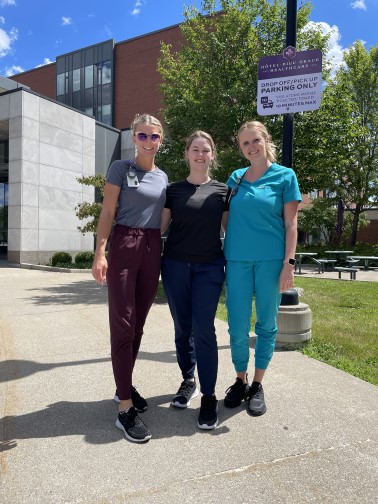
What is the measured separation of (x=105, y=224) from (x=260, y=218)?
109 cm

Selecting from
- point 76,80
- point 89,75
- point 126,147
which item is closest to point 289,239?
point 126,147

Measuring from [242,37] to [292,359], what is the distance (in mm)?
8593

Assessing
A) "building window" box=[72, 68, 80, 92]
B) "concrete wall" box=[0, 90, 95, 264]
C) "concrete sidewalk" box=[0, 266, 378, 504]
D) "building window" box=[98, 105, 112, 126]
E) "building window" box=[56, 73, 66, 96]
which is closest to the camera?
"concrete sidewalk" box=[0, 266, 378, 504]

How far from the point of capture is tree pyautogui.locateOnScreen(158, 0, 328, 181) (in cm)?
945

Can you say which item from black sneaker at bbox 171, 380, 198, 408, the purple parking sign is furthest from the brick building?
black sneaker at bbox 171, 380, 198, 408

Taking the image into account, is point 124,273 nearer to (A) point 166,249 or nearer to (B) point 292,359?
(A) point 166,249

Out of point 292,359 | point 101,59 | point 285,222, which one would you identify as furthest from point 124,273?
point 101,59

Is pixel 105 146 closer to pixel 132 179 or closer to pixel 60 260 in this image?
pixel 60 260

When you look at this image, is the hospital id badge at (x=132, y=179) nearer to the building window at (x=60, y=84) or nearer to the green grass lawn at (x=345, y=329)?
the green grass lawn at (x=345, y=329)

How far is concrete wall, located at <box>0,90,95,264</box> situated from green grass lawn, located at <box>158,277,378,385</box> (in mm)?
10449

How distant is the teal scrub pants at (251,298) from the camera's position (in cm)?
292

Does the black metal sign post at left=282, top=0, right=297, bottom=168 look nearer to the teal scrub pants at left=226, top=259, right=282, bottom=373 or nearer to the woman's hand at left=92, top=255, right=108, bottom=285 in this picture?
the teal scrub pants at left=226, top=259, right=282, bottom=373

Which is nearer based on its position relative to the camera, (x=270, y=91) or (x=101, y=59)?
(x=270, y=91)

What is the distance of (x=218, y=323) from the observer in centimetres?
603
